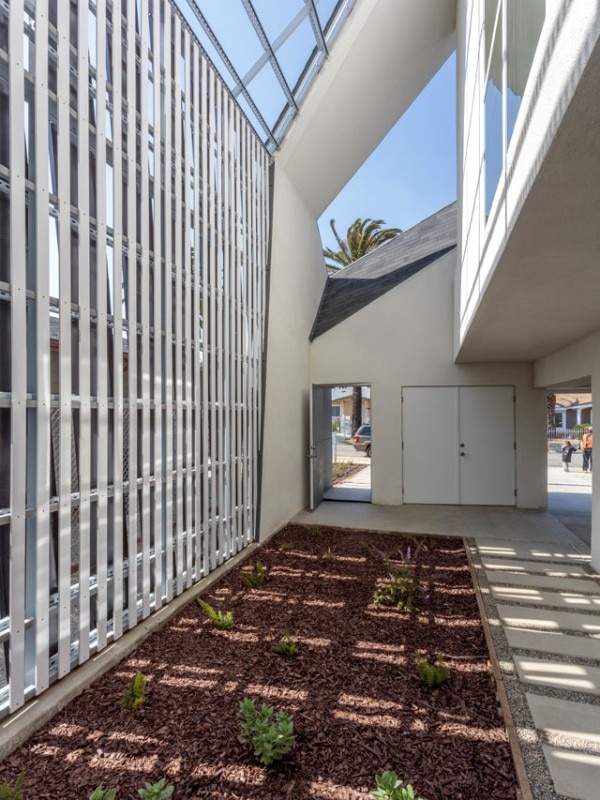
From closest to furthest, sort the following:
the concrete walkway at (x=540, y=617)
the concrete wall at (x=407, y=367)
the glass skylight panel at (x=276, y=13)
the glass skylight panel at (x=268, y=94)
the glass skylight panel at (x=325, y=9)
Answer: the concrete walkway at (x=540, y=617) < the glass skylight panel at (x=276, y=13) < the glass skylight panel at (x=325, y=9) < the glass skylight panel at (x=268, y=94) < the concrete wall at (x=407, y=367)

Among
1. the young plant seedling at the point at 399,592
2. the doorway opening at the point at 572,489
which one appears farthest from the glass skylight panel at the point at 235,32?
the doorway opening at the point at 572,489

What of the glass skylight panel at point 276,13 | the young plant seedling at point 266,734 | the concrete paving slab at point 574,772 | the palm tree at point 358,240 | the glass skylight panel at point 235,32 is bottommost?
the concrete paving slab at point 574,772

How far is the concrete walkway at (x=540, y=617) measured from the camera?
202cm

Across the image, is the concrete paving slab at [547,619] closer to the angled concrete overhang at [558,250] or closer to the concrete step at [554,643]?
the concrete step at [554,643]

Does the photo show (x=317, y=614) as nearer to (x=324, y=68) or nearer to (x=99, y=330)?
(x=99, y=330)

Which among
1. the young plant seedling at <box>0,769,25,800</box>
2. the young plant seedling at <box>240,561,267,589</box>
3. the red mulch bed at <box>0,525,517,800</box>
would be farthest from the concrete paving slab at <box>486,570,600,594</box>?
the young plant seedling at <box>0,769,25,800</box>

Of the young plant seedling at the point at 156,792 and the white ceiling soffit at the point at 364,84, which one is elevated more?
the white ceiling soffit at the point at 364,84

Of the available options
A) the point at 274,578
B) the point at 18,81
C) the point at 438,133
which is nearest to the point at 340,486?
the point at 274,578

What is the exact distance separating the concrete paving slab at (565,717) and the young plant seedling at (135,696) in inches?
82.9

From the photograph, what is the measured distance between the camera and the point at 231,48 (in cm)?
432

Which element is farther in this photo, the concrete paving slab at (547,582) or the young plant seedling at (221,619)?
the concrete paving slab at (547,582)

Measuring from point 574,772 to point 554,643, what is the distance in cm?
123

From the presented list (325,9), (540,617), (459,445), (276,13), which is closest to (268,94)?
(276,13)

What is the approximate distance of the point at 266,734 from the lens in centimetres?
196
